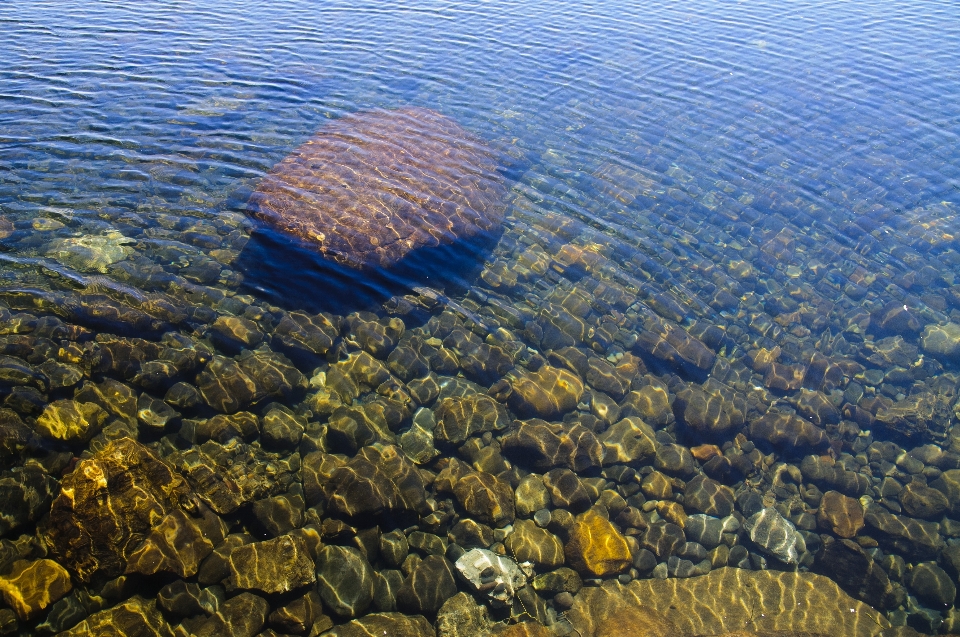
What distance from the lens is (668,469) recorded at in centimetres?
955

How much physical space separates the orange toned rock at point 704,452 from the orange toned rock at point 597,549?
7.55 ft

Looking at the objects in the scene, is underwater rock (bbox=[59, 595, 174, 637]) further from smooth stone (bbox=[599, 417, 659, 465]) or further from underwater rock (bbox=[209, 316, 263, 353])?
smooth stone (bbox=[599, 417, 659, 465])

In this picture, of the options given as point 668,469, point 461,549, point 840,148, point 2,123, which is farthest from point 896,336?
point 2,123

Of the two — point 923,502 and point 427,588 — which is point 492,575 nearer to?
point 427,588

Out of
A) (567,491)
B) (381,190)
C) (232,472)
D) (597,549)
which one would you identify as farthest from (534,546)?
(381,190)

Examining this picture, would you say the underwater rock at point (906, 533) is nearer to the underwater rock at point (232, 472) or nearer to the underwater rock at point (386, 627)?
the underwater rock at point (386, 627)

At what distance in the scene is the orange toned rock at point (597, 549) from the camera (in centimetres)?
808

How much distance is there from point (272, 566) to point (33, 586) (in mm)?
2387

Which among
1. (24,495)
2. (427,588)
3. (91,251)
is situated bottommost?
(427,588)

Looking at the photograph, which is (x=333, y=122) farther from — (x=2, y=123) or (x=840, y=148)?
(x=840, y=148)

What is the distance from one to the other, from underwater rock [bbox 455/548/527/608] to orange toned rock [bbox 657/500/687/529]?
8.72ft

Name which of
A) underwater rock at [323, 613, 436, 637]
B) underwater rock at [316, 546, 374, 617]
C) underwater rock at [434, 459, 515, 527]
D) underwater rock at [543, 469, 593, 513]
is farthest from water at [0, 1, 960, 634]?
underwater rock at [323, 613, 436, 637]

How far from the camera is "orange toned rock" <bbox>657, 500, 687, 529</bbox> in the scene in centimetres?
895

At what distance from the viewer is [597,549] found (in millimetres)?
8188
